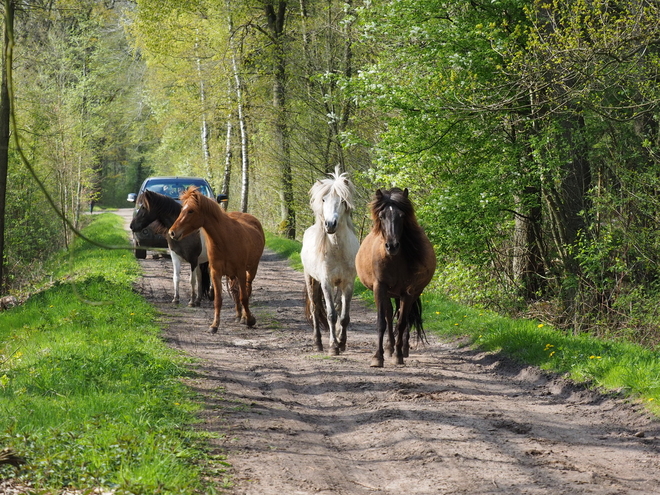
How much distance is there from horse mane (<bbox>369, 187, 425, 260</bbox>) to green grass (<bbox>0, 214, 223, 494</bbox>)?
9.16 feet

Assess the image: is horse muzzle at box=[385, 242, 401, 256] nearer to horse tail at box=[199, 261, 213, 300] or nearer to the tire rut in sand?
the tire rut in sand

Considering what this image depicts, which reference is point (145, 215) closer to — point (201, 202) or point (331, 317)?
A: point (201, 202)

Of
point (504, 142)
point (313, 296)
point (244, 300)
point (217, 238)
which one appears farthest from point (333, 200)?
point (504, 142)

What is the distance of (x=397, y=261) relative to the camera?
8656 millimetres

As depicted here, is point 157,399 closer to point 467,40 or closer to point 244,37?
point 467,40

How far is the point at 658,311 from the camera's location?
10.8 metres

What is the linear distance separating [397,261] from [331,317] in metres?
1.39

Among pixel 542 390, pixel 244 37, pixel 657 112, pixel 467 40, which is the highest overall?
pixel 244 37

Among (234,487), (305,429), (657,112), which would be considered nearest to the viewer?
(234,487)

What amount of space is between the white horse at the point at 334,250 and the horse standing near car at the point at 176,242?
13.4 ft

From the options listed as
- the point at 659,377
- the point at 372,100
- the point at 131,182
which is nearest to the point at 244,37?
the point at 372,100

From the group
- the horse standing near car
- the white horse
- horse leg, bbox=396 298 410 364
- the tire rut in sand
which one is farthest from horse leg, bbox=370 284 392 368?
the horse standing near car

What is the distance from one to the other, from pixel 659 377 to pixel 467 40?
7450 millimetres

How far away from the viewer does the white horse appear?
9.16 metres
